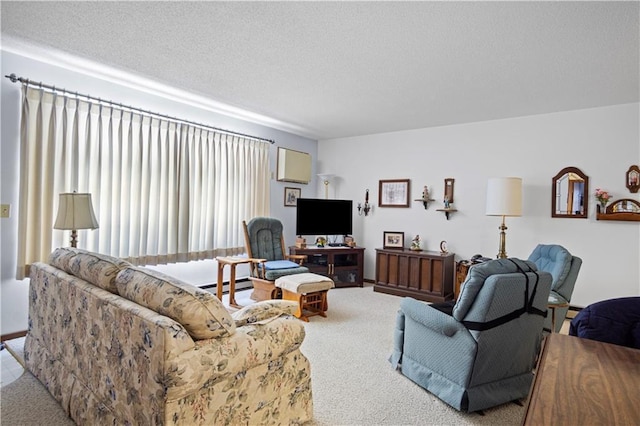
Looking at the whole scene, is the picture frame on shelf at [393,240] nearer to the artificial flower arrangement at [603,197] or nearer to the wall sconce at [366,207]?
the wall sconce at [366,207]

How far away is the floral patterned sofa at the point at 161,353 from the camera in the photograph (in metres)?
1.38

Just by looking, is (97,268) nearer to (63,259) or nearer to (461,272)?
(63,259)

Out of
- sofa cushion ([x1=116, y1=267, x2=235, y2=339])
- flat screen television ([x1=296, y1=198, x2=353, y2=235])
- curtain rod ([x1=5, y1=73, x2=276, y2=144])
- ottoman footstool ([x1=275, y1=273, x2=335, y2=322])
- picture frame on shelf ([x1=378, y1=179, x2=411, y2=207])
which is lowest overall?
ottoman footstool ([x1=275, y1=273, x2=335, y2=322])

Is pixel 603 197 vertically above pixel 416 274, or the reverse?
pixel 603 197

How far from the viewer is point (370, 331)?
141 inches

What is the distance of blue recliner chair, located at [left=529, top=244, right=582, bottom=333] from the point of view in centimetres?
309

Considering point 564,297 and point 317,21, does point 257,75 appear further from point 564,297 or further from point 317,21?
point 564,297

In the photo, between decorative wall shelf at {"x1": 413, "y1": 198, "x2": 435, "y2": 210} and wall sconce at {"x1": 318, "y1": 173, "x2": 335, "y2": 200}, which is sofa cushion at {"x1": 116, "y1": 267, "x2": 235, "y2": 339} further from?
wall sconce at {"x1": 318, "y1": 173, "x2": 335, "y2": 200}

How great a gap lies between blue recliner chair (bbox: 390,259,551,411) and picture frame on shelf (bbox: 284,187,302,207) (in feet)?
12.7

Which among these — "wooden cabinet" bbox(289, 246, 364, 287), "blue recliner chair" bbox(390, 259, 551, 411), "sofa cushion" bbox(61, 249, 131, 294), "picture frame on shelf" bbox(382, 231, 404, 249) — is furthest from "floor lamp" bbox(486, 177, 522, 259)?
"sofa cushion" bbox(61, 249, 131, 294)

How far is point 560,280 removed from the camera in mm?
3254

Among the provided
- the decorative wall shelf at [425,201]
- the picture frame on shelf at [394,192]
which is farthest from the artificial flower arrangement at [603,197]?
the picture frame on shelf at [394,192]

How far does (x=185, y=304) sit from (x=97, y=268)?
83 centimetres

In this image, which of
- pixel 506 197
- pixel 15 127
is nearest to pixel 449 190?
pixel 506 197
